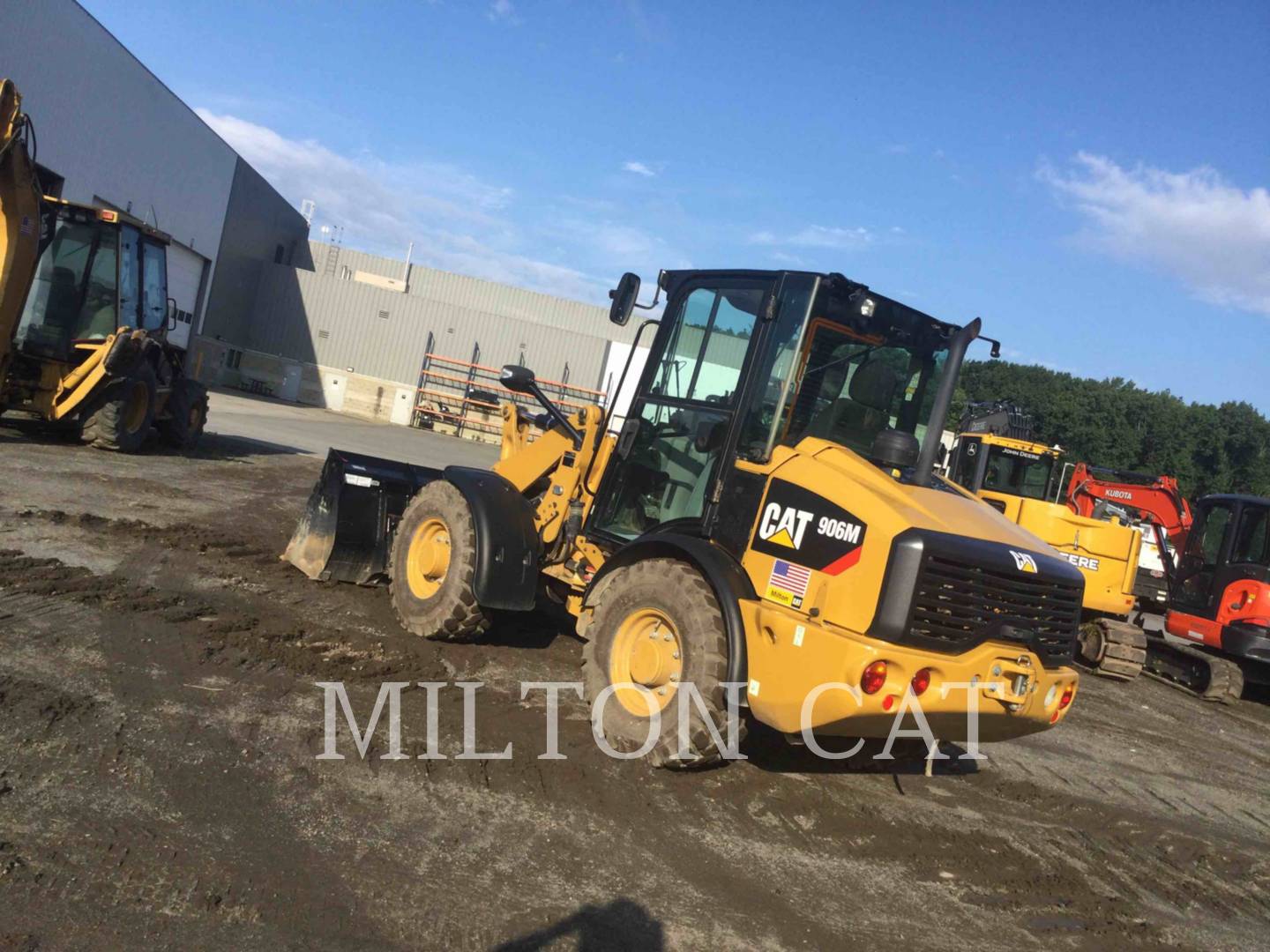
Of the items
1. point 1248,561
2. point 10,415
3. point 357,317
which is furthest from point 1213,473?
point 10,415

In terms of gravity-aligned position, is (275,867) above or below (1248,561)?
below

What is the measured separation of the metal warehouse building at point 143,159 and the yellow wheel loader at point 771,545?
9.42 metres

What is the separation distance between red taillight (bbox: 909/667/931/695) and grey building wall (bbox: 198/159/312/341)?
1297 inches

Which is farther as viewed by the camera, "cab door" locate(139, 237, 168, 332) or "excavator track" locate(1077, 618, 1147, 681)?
"cab door" locate(139, 237, 168, 332)

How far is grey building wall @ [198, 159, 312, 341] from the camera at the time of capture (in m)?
34.3

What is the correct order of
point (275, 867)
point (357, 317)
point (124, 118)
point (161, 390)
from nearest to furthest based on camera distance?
point (275, 867)
point (161, 390)
point (124, 118)
point (357, 317)

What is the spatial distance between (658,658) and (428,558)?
229 cm

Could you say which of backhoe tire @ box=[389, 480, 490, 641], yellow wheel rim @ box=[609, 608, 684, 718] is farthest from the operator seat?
backhoe tire @ box=[389, 480, 490, 641]

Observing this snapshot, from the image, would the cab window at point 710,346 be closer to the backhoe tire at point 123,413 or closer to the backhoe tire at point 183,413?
the backhoe tire at point 123,413

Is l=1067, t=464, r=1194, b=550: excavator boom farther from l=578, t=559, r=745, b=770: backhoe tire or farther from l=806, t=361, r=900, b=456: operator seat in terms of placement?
l=578, t=559, r=745, b=770: backhoe tire

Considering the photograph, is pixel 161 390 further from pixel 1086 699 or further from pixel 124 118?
pixel 124 118

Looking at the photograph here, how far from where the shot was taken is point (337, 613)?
694 centimetres

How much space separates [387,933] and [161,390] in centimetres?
1159

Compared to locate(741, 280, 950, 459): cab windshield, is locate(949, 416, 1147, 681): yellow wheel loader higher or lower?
lower
